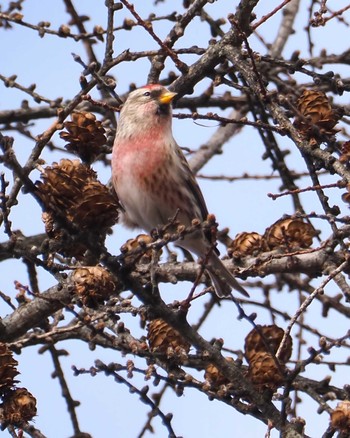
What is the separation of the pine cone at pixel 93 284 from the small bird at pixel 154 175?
124 cm

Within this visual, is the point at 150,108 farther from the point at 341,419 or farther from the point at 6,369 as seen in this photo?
the point at 341,419

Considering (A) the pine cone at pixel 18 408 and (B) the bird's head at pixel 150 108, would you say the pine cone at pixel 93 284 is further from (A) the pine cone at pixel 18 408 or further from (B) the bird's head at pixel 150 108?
(B) the bird's head at pixel 150 108

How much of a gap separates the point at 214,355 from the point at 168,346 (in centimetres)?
36

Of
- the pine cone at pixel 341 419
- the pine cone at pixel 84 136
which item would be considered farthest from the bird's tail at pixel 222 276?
the pine cone at pixel 341 419

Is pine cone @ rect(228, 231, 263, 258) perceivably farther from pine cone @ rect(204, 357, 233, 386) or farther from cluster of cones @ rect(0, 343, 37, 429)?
cluster of cones @ rect(0, 343, 37, 429)

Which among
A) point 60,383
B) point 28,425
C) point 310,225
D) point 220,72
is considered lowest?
point 28,425

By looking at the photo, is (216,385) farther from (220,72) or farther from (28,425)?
(220,72)

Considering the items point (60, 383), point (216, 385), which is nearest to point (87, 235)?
point (216, 385)

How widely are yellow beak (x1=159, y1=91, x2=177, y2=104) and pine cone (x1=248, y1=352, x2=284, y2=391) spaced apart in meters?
1.78

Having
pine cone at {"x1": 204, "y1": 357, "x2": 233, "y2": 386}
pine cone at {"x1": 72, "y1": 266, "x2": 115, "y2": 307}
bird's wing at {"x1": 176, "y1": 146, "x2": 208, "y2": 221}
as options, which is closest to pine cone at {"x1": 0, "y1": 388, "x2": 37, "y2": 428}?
pine cone at {"x1": 72, "y1": 266, "x2": 115, "y2": 307}

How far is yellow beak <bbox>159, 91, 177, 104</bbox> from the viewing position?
16.3ft

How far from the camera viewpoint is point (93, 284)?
332 centimetres

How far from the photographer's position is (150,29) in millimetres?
3912

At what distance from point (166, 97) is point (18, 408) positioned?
2050mm
